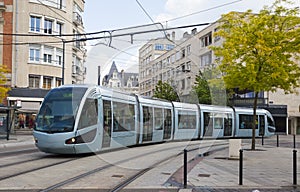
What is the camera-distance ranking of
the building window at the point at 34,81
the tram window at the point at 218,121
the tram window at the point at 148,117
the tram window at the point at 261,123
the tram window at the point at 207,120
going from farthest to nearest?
the building window at the point at 34,81 → the tram window at the point at 261,123 → the tram window at the point at 218,121 → the tram window at the point at 207,120 → the tram window at the point at 148,117

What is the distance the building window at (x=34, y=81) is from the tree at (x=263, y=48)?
24.5m

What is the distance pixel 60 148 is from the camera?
1474 cm

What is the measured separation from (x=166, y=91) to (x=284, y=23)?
6190 mm

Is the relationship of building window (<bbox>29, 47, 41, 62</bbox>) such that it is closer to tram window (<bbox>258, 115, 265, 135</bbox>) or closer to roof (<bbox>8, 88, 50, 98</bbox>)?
roof (<bbox>8, 88, 50, 98</bbox>)

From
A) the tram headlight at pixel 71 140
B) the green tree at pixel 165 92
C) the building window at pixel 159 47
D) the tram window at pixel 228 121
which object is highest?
the building window at pixel 159 47

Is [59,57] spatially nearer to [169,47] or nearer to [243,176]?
[169,47]

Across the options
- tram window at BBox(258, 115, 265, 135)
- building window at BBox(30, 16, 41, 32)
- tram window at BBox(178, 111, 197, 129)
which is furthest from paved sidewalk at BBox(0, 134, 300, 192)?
building window at BBox(30, 16, 41, 32)

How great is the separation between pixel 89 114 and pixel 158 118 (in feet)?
25.3

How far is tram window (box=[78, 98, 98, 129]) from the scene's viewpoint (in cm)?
1476

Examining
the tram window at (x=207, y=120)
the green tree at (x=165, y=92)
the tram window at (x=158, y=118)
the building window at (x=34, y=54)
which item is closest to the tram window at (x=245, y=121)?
the tram window at (x=207, y=120)

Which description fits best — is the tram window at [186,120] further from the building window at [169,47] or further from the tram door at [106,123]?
the tram door at [106,123]

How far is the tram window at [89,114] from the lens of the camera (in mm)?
14758

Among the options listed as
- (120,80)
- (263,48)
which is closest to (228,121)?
(263,48)

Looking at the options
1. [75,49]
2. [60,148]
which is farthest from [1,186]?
[75,49]
